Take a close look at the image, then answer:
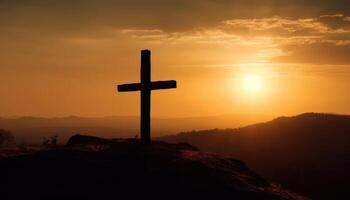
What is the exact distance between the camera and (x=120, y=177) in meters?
13.0

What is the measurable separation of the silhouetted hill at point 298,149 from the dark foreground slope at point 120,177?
717 inches

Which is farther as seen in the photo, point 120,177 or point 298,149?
point 298,149

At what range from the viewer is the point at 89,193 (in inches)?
463

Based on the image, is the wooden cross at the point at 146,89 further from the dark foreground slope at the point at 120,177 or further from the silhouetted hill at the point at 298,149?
the silhouetted hill at the point at 298,149

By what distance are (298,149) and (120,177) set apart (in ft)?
131

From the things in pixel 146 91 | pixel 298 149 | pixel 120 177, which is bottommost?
pixel 120 177

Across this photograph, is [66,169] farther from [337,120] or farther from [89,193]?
[337,120]

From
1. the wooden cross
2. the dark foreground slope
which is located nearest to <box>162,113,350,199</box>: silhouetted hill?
the wooden cross

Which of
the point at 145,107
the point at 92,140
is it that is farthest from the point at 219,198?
the point at 92,140

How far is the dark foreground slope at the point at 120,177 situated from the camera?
468 inches

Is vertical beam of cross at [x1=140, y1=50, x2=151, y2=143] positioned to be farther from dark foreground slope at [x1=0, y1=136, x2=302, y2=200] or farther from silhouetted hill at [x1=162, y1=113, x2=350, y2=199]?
silhouetted hill at [x1=162, y1=113, x2=350, y2=199]

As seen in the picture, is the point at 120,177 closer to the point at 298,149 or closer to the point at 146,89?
the point at 146,89

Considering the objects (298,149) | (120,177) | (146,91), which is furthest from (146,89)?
(298,149)

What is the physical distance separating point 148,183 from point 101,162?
6.89 feet
